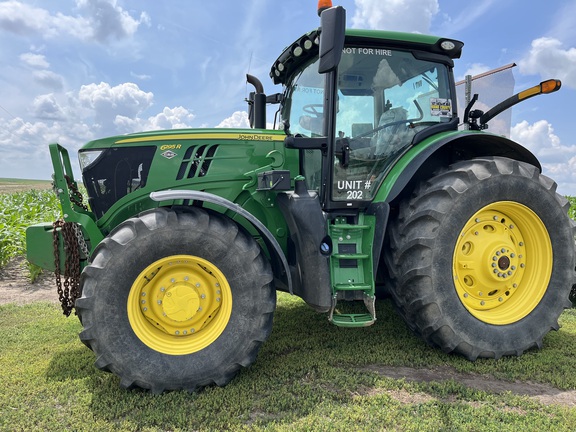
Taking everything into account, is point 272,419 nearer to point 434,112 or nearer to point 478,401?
point 478,401

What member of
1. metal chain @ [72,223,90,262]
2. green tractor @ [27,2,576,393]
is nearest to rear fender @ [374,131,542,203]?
green tractor @ [27,2,576,393]

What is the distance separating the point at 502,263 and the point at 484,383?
3.27ft

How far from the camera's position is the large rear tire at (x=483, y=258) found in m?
3.28

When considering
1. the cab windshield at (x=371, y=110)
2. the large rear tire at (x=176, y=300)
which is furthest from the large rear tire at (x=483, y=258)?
the large rear tire at (x=176, y=300)

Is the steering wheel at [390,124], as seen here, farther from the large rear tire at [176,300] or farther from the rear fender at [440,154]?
the large rear tire at [176,300]

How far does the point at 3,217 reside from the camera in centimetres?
799

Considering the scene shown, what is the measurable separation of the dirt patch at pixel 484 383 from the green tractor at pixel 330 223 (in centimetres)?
24

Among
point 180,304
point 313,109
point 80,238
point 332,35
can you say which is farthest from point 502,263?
point 80,238

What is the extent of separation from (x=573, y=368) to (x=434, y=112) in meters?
2.35

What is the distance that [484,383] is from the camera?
3035 millimetres

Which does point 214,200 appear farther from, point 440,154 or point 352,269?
point 440,154

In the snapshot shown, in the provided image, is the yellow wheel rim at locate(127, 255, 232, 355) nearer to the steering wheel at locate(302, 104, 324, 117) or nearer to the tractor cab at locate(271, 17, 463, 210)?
the tractor cab at locate(271, 17, 463, 210)

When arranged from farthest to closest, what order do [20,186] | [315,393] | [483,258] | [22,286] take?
1. [20,186]
2. [22,286]
3. [483,258]
4. [315,393]

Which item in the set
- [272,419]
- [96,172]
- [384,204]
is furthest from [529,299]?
[96,172]
